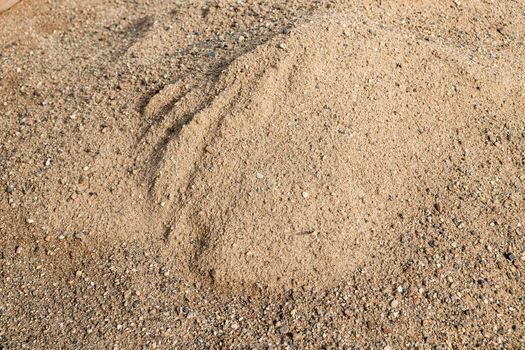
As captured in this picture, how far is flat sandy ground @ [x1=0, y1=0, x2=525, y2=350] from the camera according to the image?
9.41 feet

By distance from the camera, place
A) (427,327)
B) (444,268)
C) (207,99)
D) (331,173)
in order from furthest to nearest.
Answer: (207,99) → (331,173) → (444,268) → (427,327)

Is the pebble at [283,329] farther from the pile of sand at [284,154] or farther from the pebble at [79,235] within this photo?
the pebble at [79,235]

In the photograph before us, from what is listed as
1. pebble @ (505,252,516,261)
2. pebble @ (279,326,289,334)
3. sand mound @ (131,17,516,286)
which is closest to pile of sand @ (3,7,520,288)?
sand mound @ (131,17,516,286)

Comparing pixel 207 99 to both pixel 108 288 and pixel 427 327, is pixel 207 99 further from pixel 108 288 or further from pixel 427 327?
pixel 427 327

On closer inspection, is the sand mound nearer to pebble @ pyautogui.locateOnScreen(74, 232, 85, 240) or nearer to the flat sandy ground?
the flat sandy ground

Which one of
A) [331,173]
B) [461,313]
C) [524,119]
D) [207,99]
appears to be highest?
[207,99]

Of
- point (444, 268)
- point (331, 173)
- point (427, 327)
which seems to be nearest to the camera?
point (427, 327)

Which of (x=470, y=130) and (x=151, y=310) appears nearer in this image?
(x=151, y=310)

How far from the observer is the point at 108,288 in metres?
3.04

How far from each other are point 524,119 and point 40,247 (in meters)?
2.91

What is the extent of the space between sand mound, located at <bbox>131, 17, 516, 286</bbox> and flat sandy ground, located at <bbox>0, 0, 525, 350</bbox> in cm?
1

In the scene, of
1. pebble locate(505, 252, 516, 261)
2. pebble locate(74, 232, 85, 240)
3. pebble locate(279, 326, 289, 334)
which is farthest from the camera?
pebble locate(74, 232, 85, 240)

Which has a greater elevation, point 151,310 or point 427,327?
point 151,310

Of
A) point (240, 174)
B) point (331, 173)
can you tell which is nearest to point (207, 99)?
point (240, 174)
